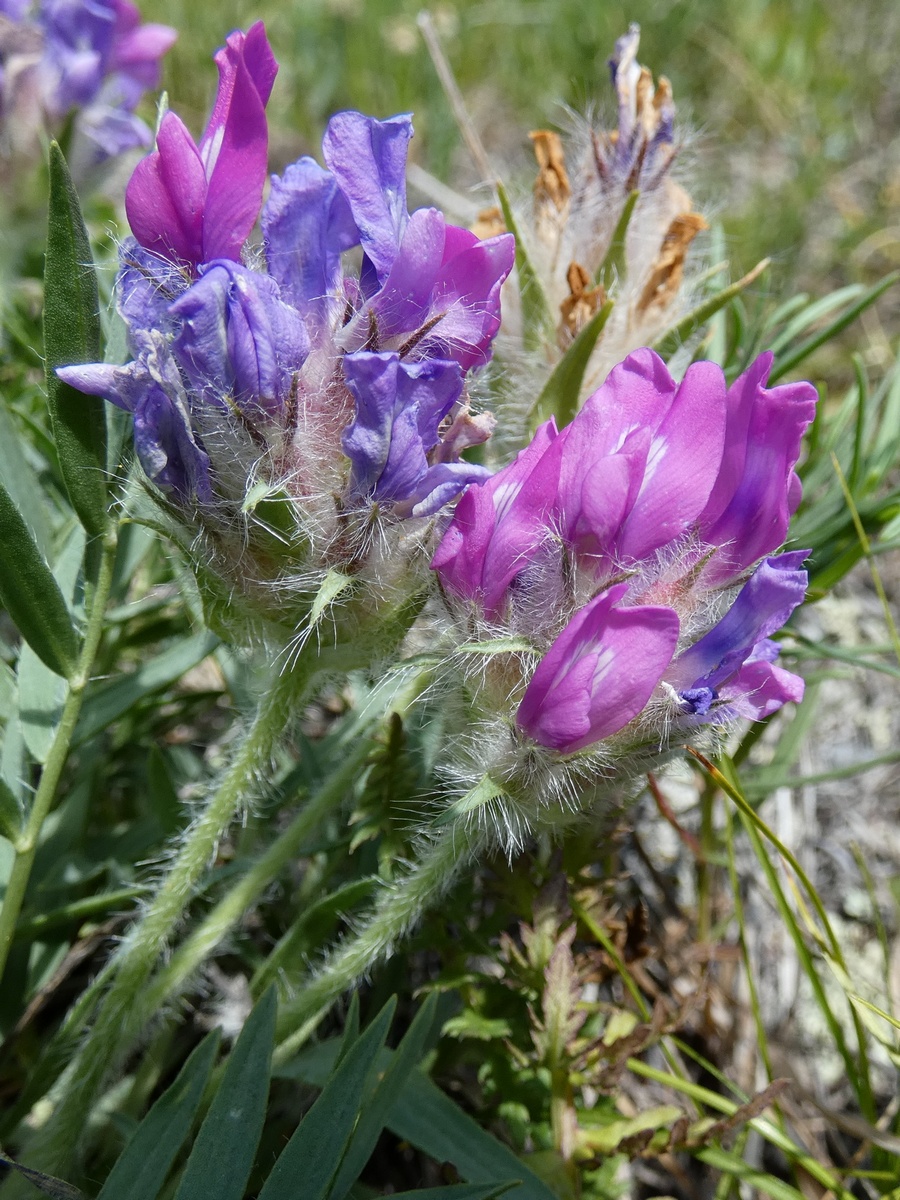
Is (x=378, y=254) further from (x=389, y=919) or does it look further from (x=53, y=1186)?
(x=53, y=1186)

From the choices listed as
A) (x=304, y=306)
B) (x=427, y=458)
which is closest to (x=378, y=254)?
(x=304, y=306)

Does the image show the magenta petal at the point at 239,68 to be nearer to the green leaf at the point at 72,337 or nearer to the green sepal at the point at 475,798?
the green leaf at the point at 72,337

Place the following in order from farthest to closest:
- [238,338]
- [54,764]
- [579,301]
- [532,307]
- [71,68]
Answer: [71,68]
[532,307]
[579,301]
[54,764]
[238,338]

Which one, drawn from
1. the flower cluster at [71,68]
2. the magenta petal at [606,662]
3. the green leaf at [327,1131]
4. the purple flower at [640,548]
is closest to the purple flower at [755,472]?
the purple flower at [640,548]

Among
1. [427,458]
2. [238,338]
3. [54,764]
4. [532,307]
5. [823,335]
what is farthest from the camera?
[823,335]

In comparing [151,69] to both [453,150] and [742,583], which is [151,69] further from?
[742,583]

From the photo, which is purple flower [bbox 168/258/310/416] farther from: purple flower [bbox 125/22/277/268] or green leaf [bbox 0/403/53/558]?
green leaf [bbox 0/403/53/558]

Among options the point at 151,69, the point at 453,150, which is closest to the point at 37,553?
the point at 151,69
